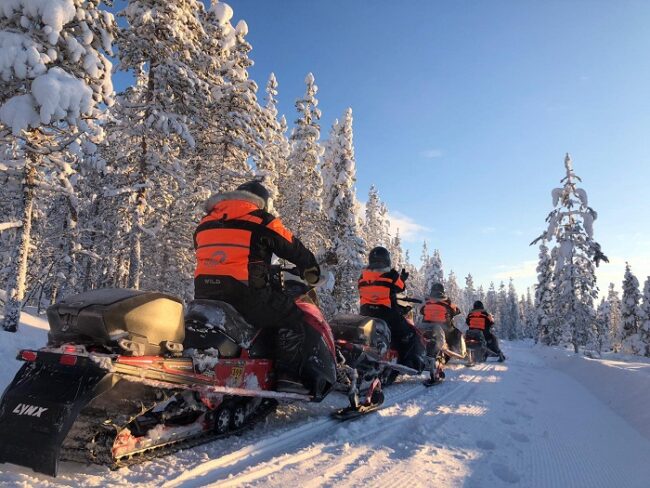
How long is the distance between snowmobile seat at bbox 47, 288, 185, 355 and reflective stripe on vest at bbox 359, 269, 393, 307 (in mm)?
4669

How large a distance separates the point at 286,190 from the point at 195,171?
39.9 feet

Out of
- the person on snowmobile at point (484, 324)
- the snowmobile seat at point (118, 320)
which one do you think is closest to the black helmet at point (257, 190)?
the snowmobile seat at point (118, 320)

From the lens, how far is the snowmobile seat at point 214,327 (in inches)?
140

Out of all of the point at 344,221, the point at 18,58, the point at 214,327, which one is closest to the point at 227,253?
the point at 214,327

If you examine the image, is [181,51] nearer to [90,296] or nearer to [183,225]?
[183,225]

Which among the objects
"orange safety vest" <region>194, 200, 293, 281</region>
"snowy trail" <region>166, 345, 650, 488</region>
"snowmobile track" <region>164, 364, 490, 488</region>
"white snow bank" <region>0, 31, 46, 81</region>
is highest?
"white snow bank" <region>0, 31, 46, 81</region>

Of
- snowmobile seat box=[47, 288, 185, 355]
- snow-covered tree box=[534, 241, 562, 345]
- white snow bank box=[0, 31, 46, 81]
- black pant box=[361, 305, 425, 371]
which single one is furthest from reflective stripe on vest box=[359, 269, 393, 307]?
snow-covered tree box=[534, 241, 562, 345]

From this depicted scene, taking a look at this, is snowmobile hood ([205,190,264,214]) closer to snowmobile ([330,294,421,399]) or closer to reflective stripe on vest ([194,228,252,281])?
reflective stripe on vest ([194,228,252,281])

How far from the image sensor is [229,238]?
389cm

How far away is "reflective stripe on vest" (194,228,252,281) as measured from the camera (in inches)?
152

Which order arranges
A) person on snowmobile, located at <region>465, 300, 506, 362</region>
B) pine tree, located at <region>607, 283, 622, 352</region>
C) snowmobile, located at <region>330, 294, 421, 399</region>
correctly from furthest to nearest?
pine tree, located at <region>607, 283, 622, 352</region>, person on snowmobile, located at <region>465, 300, 506, 362</region>, snowmobile, located at <region>330, 294, 421, 399</region>

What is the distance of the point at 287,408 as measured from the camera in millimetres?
5059

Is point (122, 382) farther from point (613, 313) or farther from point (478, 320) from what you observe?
point (613, 313)

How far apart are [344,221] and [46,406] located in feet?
74.7
